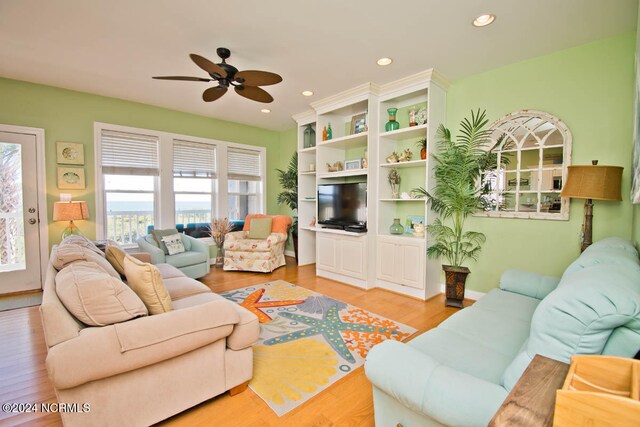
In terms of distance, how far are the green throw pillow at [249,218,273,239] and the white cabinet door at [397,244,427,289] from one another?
97.1 inches

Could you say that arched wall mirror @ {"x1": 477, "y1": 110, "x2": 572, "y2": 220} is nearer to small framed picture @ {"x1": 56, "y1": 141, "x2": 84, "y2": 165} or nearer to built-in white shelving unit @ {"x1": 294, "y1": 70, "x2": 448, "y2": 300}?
built-in white shelving unit @ {"x1": 294, "y1": 70, "x2": 448, "y2": 300}

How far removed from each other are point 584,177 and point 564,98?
1065mm

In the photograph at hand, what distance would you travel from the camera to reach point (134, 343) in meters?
1.47

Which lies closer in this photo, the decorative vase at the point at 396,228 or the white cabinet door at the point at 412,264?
the white cabinet door at the point at 412,264

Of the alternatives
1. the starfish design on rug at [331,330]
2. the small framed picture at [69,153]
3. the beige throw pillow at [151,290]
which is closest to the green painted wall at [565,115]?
the starfish design on rug at [331,330]

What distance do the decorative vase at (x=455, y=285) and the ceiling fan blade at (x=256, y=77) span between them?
113 inches

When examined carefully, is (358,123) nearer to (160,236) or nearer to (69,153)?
(160,236)

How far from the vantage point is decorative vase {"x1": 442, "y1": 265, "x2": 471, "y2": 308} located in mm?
3346

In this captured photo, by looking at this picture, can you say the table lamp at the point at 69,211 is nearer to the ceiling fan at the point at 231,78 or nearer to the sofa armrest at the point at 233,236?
the sofa armrest at the point at 233,236

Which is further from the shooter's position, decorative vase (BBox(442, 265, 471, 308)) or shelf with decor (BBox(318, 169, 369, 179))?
shelf with decor (BBox(318, 169, 369, 179))

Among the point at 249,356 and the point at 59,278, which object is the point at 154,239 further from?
the point at 249,356

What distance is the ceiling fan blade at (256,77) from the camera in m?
2.66

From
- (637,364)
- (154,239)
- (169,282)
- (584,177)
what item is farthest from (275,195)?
(637,364)

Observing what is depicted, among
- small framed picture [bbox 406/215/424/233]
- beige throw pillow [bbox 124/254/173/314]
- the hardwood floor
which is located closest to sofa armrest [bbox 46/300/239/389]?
beige throw pillow [bbox 124/254/173/314]
